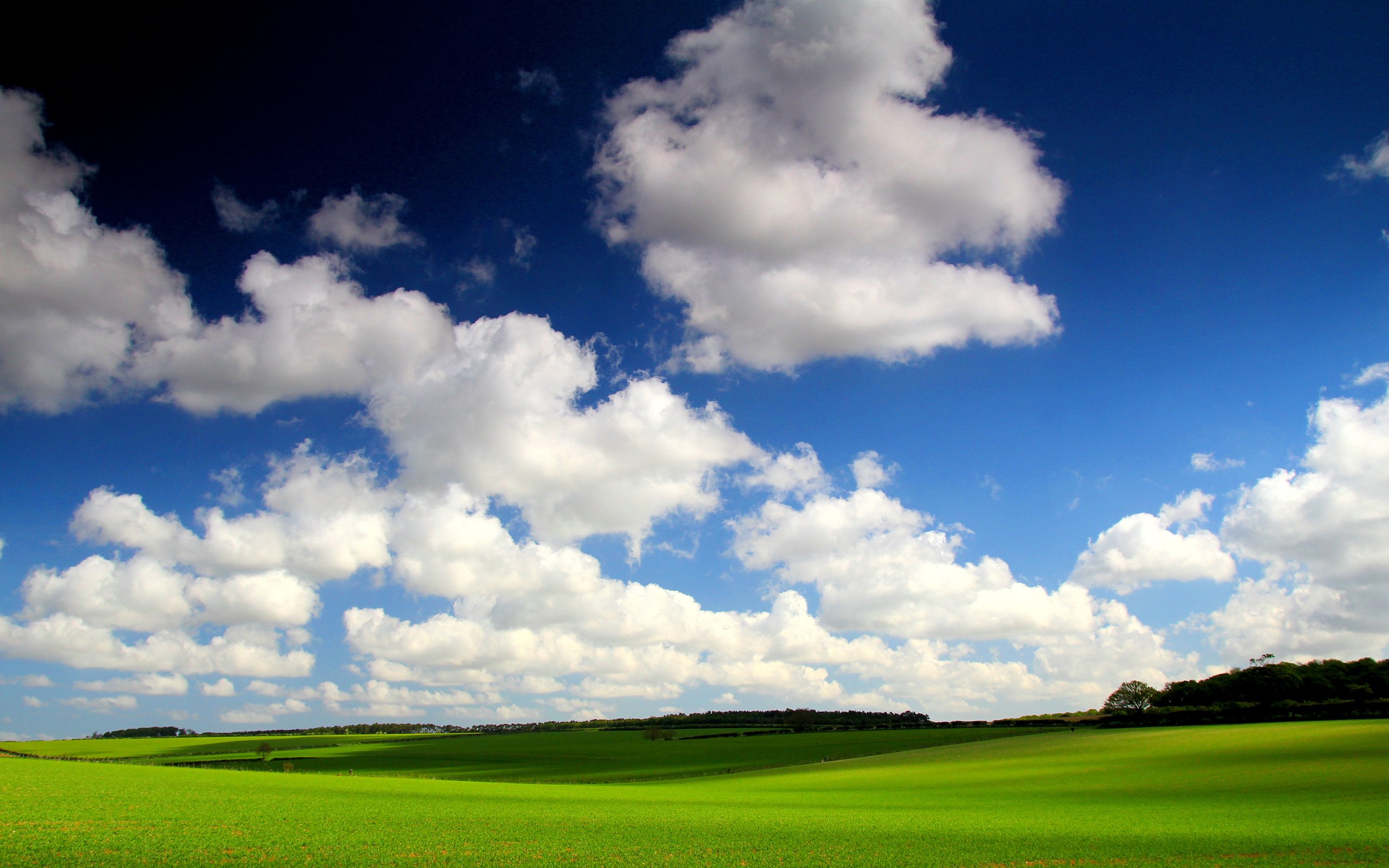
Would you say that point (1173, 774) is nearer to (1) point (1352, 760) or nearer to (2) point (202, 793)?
(1) point (1352, 760)

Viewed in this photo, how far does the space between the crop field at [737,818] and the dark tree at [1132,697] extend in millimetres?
88890

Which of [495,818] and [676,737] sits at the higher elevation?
[495,818]

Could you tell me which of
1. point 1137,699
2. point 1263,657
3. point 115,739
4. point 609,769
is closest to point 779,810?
point 609,769

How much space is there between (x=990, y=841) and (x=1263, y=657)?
17394 cm

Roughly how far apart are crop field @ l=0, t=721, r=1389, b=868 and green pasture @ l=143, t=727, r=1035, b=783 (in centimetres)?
2174

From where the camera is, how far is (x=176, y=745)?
146 meters

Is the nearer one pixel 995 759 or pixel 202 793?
pixel 202 793

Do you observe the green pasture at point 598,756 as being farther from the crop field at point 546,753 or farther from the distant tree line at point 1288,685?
the distant tree line at point 1288,685

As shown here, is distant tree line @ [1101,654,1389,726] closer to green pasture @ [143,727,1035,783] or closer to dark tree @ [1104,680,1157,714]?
dark tree @ [1104,680,1157,714]

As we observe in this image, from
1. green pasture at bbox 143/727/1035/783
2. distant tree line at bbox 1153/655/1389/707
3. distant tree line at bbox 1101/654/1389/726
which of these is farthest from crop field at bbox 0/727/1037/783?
distant tree line at bbox 1153/655/1389/707

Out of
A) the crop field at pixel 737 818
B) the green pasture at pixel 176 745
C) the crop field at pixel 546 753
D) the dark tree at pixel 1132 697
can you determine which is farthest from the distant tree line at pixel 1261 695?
the green pasture at pixel 176 745

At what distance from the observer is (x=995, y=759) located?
69.7 metres

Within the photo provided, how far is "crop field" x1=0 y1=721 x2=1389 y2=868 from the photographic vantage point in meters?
23.9

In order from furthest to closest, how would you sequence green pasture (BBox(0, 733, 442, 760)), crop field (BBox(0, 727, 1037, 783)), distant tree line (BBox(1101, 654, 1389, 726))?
green pasture (BBox(0, 733, 442, 760)), distant tree line (BBox(1101, 654, 1389, 726)), crop field (BBox(0, 727, 1037, 783))
